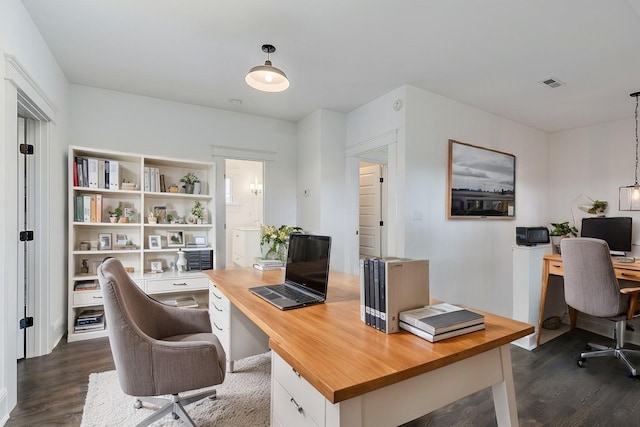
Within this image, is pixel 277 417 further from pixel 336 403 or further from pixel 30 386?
pixel 30 386

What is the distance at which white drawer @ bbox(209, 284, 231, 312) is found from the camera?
7.09ft

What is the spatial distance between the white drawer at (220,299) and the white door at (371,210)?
3.32 meters

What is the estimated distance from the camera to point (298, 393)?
109cm

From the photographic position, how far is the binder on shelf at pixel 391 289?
A: 1210 millimetres

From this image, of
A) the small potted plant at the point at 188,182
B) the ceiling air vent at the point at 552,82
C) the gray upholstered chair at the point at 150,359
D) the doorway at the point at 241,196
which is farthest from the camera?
the doorway at the point at 241,196

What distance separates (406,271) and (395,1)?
174cm

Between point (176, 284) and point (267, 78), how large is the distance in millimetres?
2388

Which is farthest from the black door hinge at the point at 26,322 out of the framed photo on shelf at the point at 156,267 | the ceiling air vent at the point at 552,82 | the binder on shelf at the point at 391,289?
the ceiling air vent at the point at 552,82

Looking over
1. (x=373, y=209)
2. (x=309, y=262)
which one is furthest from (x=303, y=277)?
(x=373, y=209)

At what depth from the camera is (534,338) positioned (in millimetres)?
3051

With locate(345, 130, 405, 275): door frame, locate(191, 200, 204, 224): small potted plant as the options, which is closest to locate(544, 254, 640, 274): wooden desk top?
locate(345, 130, 405, 275): door frame

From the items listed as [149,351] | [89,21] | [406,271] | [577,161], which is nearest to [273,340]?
[406,271]

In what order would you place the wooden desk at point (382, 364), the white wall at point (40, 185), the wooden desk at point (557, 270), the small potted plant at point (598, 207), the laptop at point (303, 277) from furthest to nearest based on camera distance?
the small potted plant at point (598, 207) → the wooden desk at point (557, 270) → the white wall at point (40, 185) → the laptop at point (303, 277) → the wooden desk at point (382, 364)

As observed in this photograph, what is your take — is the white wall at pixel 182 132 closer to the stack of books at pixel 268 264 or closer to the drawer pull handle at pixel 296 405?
the stack of books at pixel 268 264
